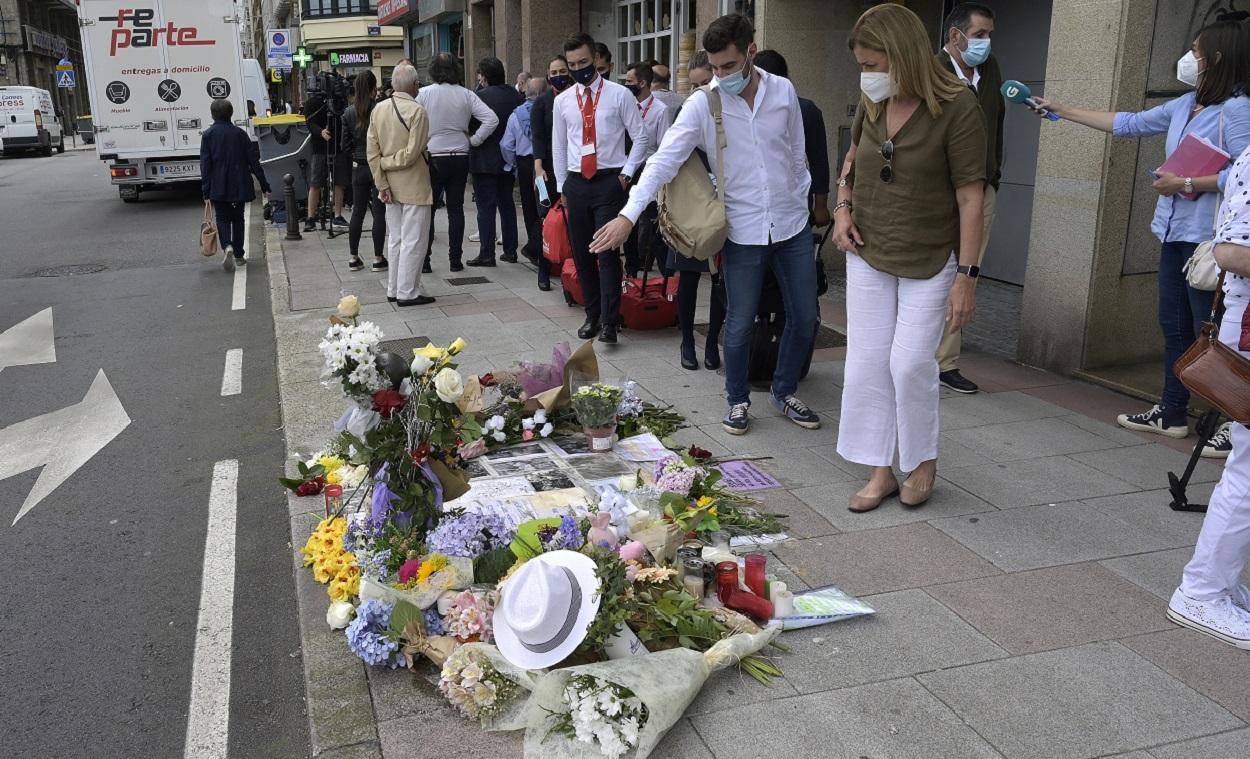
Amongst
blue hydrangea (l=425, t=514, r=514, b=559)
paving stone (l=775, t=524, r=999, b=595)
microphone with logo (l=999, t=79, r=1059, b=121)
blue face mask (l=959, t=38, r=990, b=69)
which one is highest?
blue face mask (l=959, t=38, r=990, b=69)

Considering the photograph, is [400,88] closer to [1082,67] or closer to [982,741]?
[1082,67]

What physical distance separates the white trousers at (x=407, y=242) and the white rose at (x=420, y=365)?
5.39m

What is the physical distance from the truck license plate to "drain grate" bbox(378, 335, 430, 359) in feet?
37.8

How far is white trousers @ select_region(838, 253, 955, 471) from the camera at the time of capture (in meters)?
4.19

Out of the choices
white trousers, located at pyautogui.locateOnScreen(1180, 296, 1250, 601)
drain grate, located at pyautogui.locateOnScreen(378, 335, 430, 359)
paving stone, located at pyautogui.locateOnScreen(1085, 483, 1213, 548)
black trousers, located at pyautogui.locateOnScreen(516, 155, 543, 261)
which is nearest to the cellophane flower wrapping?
white trousers, located at pyautogui.locateOnScreen(1180, 296, 1250, 601)

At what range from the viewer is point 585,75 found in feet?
24.3

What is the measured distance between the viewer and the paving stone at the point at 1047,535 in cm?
403

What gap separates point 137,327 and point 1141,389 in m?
7.81

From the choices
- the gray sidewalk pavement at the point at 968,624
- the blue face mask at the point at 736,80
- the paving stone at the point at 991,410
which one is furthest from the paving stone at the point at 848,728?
the blue face mask at the point at 736,80

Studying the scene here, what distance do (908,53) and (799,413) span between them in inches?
87.1

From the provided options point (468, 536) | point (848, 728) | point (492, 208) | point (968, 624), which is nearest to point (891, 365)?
point (968, 624)

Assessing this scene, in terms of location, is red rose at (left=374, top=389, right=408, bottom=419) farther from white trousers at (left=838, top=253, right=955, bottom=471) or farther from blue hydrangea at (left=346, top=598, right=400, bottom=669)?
white trousers at (left=838, top=253, right=955, bottom=471)

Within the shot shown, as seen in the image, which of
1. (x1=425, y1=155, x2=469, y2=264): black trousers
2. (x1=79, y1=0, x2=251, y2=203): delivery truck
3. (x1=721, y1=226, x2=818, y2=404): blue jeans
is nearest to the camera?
(x1=721, y1=226, x2=818, y2=404): blue jeans

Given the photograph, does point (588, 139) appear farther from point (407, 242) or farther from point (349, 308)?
point (349, 308)
